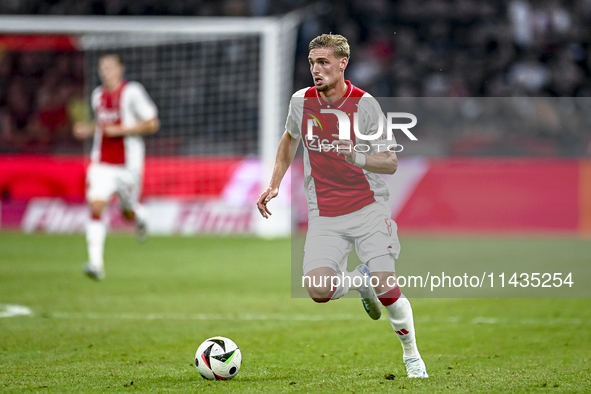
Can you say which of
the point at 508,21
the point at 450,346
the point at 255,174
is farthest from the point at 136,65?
the point at 450,346

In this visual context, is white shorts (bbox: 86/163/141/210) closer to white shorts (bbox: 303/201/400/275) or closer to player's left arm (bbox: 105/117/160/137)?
player's left arm (bbox: 105/117/160/137)

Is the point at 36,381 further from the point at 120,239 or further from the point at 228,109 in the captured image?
the point at 228,109

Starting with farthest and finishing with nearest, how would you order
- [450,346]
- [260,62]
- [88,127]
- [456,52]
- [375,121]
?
→ [456,52]
[260,62]
[88,127]
[450,346]
[375,121]

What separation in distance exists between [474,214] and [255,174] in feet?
13.2

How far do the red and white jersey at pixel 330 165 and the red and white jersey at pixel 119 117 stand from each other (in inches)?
194

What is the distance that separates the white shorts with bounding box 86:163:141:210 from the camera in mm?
9406

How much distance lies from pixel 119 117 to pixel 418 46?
11.3m

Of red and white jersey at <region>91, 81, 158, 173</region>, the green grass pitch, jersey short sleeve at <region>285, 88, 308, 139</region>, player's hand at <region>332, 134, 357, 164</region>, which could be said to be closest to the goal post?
the green grass pitch

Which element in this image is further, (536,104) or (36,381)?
(536,104)

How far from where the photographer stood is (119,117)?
9703 mm

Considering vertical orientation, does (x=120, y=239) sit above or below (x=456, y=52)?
below

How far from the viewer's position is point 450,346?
18.9ft

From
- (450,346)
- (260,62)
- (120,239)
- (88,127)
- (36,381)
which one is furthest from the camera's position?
(260,62)

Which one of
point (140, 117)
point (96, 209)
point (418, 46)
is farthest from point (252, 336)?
point (418, 46)
